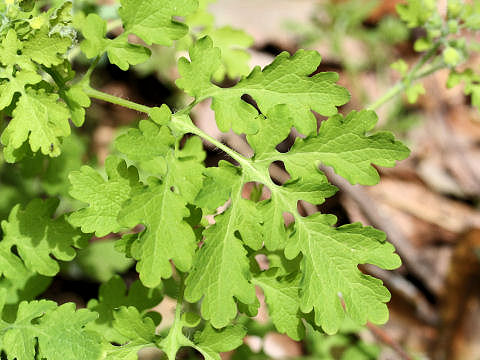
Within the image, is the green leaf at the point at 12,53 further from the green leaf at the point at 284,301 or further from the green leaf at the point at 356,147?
the green leaf at the point at 284,301

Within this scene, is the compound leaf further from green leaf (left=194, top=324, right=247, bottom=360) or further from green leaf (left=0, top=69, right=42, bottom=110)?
green leaf (left=0, top=69, right=42, bottom=110)

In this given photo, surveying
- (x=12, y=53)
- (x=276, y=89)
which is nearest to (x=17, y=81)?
(x=12, y=53)

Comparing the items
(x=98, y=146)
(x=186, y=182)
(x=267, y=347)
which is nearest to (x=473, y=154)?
(x=267, y=347)

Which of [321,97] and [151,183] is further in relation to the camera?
[321,97]

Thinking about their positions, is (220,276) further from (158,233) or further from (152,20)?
(152,20)

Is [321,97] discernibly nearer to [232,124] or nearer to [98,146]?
[232,124]

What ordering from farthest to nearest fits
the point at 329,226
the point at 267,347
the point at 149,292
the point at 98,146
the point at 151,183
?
the point at 98,146 → the point at 267,347 → the point at 149,292 → the point at 329,226 → the point at 151,183

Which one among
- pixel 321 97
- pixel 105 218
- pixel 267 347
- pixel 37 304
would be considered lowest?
pixel 267 347

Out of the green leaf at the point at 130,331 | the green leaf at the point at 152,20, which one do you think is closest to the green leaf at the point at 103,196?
the green leaf at the point at 130,331
